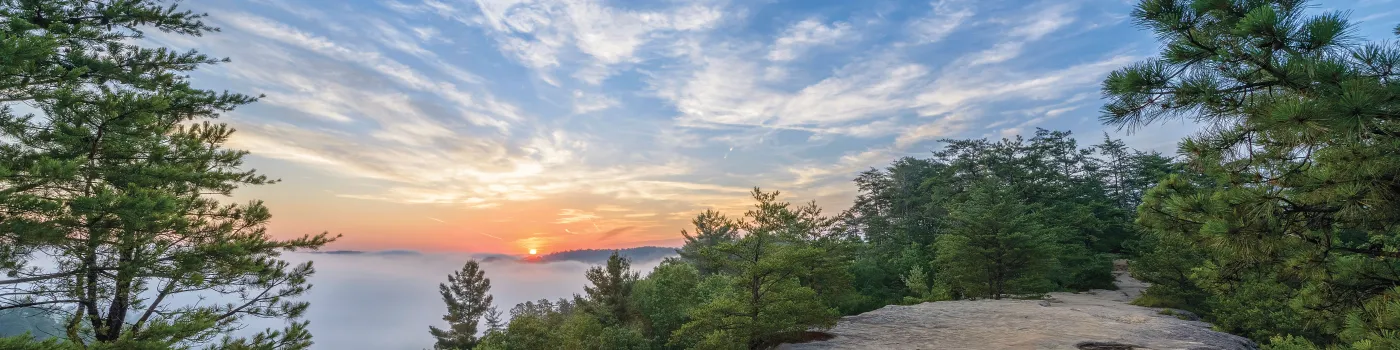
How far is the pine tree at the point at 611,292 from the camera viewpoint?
2362cm

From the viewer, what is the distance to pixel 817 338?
46.3 feet

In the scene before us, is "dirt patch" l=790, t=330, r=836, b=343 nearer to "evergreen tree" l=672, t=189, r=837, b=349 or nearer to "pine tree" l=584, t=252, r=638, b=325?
"evergreen tree" l=672, t=189, r=837, b=349

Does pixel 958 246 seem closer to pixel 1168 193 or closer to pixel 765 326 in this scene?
pixel 765 326

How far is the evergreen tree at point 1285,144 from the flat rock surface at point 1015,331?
214 inches

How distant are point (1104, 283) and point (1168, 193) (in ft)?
101

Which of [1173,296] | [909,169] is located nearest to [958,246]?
[1173,296]

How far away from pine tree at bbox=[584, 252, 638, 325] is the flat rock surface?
11.0 metres

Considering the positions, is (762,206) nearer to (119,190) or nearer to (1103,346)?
(1103,346)

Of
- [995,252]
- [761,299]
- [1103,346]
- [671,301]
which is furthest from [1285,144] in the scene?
[995,252]

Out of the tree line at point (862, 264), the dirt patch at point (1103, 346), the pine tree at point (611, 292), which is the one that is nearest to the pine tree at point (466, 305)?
the tree line at point (862, 264)

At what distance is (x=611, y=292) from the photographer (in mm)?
24328

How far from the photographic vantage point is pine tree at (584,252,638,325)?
23625mm

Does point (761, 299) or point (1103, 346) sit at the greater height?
point (761, 299)

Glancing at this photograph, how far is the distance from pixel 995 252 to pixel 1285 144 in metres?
19.6
